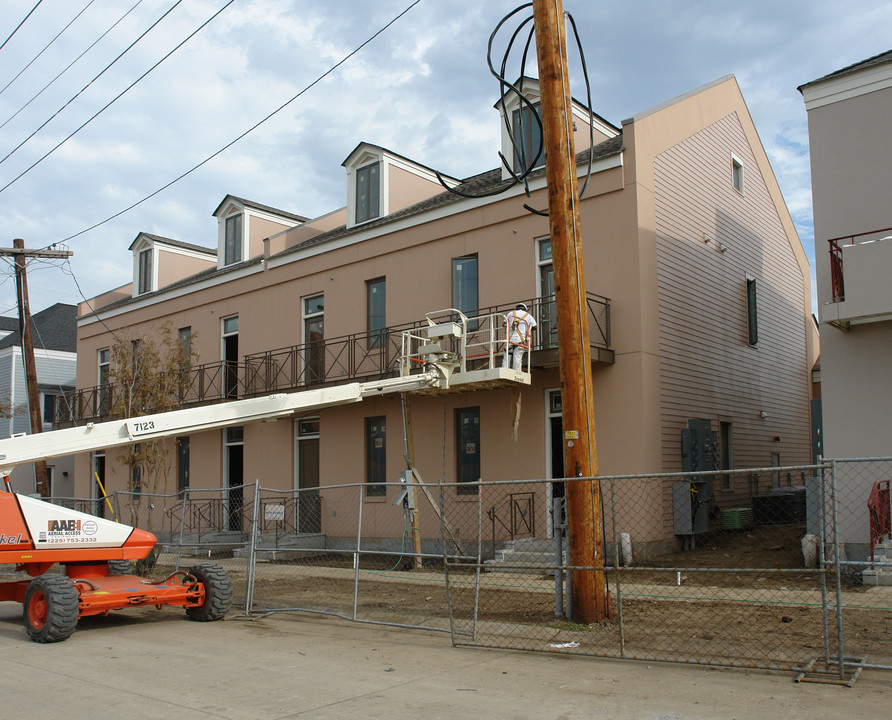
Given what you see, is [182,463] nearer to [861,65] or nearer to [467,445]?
[467,445]

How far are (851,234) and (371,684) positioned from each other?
424 inches

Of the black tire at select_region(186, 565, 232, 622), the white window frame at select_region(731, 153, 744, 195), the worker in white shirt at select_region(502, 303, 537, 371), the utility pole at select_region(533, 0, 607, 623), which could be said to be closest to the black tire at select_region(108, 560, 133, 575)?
the black tire at select_region(186, 565, 232, 622)

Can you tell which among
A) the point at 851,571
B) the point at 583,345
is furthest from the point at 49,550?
the point at 851,571

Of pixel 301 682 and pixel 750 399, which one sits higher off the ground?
pixel 750 399

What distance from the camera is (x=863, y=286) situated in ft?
39.8

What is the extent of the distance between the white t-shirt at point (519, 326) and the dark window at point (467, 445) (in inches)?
125

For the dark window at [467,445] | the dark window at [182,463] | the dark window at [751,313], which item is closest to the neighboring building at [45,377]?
the dark window at [182,463]

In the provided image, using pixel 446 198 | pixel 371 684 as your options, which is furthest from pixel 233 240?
pixel 371 684

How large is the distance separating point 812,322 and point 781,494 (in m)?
7.75

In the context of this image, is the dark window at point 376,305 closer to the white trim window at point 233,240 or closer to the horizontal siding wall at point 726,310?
the white trim window at point 233,240

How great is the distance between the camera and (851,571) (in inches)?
475

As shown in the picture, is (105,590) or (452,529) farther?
(452,529)

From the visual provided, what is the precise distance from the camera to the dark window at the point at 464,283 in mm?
17672

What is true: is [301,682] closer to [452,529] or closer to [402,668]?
[402,668]
